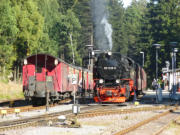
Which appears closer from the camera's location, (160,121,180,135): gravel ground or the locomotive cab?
(160,121,180,135): gravel ground

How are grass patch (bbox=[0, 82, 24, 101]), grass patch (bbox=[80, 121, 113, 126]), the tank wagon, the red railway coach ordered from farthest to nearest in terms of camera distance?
grass patch (bbox=[0, 82, 24, 101]) < the red railway coach < the tank wagon < grass patch (bbox=[80, 121, 113, 126])

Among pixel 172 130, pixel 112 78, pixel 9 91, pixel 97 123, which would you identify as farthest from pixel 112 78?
pixel 9 91

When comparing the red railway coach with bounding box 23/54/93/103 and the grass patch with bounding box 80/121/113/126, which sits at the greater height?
the red railway coach with bounding box 23/54/93/103

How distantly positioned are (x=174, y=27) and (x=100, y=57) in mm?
53957

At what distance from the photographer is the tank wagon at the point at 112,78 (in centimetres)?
2405

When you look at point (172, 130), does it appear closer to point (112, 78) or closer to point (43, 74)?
point (112, 78)

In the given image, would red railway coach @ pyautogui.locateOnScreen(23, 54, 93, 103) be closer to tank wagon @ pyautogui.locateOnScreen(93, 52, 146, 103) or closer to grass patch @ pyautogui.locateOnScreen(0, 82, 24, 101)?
tank wagon @ pyautogui.locateOnScreen(93, 52, 146, 103)

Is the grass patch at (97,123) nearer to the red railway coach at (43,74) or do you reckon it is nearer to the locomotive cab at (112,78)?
the locomotive cab at (112,78)

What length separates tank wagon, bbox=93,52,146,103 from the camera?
2405 cm

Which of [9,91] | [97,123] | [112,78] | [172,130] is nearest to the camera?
[172,130]

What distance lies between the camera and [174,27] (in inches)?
2992

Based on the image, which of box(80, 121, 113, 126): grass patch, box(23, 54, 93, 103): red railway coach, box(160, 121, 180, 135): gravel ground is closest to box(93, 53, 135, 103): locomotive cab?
box(23, 54, 93, 103): red railway coach

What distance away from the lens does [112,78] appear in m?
24.5

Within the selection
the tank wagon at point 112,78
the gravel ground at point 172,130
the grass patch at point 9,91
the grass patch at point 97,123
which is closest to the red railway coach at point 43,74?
the tank wagon at point 112,78
